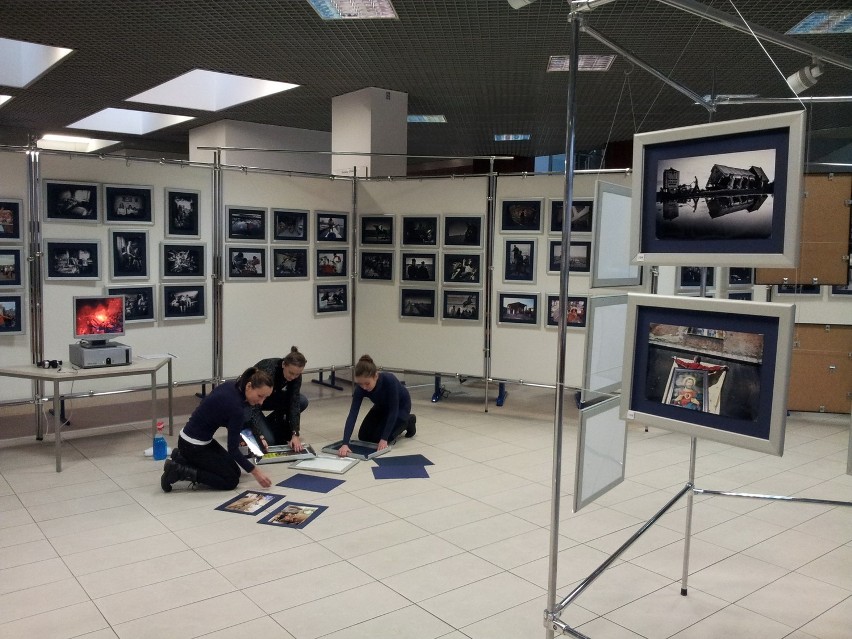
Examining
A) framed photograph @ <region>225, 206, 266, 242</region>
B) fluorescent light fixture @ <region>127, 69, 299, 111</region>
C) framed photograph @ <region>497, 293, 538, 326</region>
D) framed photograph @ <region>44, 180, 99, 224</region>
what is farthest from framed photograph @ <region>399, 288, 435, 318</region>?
fluorescent light fixture @ <region>127, 69, 299, 111</region>

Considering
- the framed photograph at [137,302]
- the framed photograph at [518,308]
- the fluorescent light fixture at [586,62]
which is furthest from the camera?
the fluorescent light fixture at [586,62]

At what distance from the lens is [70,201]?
698 cm

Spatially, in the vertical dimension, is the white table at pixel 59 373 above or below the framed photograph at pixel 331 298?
below

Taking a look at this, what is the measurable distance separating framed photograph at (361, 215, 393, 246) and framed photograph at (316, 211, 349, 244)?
23 centimetres

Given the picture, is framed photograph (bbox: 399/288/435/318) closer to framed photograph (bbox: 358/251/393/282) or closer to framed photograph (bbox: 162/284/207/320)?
framed photograph (bbox: 358/251/393/282)

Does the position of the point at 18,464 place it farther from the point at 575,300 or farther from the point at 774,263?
the point at 774,263

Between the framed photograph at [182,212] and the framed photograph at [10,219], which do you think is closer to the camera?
the framed photograph at [10,219]

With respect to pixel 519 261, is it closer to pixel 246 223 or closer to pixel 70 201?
pixel 246 223

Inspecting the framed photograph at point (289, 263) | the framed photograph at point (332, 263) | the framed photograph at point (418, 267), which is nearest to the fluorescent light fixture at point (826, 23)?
the framed photograph at point (418, 267)

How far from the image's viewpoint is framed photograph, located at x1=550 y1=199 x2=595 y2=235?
306 inches

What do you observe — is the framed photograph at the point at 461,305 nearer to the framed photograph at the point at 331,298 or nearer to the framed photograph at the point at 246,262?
the framed photograph at the point at 331,298

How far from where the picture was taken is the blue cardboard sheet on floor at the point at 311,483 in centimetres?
571

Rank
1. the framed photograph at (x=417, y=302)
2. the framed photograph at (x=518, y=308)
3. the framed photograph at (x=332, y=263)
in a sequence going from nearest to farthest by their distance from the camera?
1. the framed photograph at (x=518, y=308)
2. the framed photograph at (x=417, y=302)
3. the framed photograph at (x=332, y=263)

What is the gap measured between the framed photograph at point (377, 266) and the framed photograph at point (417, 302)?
30 cm
